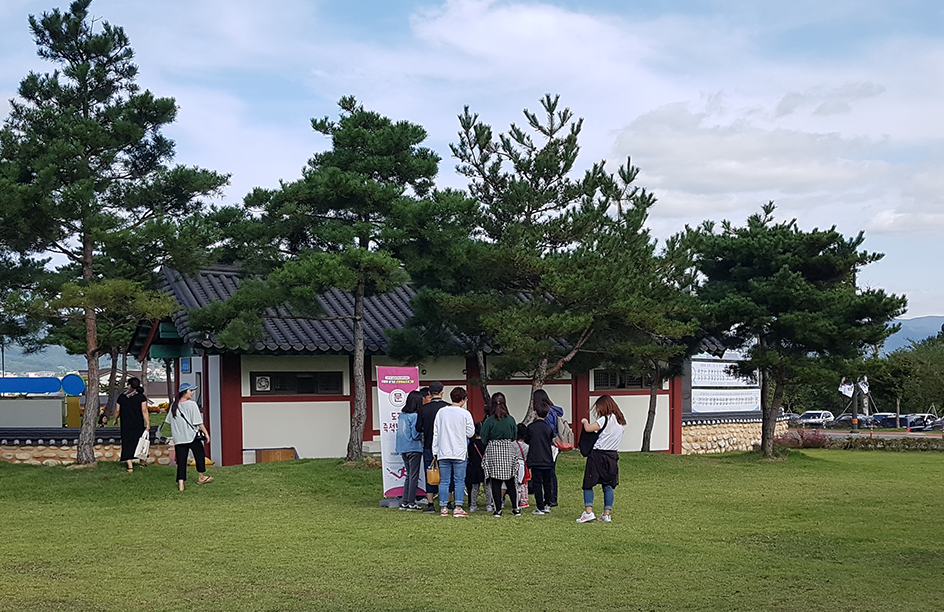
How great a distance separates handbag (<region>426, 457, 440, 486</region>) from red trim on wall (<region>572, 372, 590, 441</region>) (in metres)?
11.0

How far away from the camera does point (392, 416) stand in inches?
502

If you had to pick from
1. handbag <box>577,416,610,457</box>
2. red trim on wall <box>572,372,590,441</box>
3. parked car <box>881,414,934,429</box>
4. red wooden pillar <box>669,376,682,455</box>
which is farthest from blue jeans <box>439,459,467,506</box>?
parked car <box>881,414,934,429</box>

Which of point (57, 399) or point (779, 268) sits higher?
point (779, 268)

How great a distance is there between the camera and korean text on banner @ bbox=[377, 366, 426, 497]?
41.1ft

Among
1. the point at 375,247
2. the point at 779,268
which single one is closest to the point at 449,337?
the point at 375,247

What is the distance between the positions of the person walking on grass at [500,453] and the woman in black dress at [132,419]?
6516mm

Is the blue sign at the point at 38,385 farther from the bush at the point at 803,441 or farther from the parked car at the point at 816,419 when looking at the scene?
the parked car at the point at 816,419

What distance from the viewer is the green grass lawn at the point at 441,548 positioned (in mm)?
7086

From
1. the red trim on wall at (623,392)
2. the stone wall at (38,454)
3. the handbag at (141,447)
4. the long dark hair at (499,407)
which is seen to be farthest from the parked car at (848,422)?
the long dark hair at (499,407)

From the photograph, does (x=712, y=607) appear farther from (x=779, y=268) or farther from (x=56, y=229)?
(x=779, y=268)

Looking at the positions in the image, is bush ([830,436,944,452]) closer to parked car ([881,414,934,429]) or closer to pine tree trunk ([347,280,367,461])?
pine tree trunk ([347,280,367,461])

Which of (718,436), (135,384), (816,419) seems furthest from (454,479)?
(816,419)

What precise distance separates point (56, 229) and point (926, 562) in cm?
1315

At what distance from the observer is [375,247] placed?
666 inches
